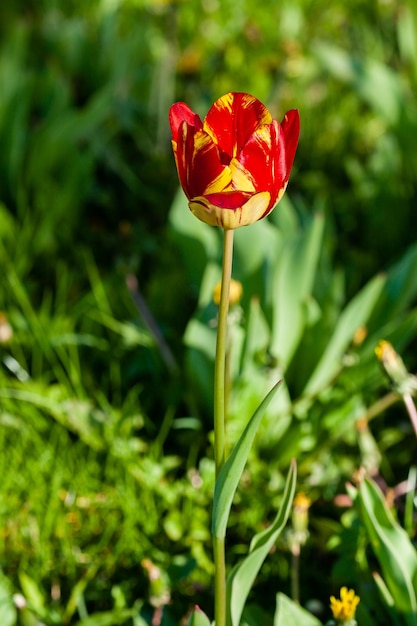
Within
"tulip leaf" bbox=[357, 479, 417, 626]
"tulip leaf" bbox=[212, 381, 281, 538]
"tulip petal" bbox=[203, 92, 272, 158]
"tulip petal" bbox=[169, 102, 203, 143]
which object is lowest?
"tulip leaf" bbox=[357, 479, 417, 626]

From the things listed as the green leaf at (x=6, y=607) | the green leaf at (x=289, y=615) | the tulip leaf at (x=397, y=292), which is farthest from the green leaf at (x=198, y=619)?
the tulip leaf at (x=397, y=292)

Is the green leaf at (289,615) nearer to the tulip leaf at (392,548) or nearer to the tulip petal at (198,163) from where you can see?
the tulip leaf at (392,548)

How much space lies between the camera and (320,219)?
1483 millimetres

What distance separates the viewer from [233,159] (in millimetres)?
835

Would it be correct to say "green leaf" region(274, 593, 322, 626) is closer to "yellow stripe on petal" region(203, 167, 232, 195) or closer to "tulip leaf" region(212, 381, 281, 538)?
"tulip leaf" region(212, 381, 281, 538)

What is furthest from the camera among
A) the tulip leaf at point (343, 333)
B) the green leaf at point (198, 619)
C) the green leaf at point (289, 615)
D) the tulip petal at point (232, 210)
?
the tulip leaf at point (343, 333)

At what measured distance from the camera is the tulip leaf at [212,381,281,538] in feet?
2.80

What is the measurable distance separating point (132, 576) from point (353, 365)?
50 centimetres

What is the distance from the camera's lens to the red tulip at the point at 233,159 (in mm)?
821

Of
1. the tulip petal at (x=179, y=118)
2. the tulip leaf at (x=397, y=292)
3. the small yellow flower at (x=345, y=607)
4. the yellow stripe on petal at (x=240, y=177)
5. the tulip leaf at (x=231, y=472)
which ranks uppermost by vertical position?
the tulip petal at (x=179, y=118)

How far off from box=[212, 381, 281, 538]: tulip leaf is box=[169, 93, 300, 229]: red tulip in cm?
18

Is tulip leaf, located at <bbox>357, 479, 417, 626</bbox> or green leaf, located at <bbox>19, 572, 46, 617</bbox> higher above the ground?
tulip leaf, located at <bbox>357, 479, 417, 626</bbox>

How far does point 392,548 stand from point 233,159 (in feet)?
1.80

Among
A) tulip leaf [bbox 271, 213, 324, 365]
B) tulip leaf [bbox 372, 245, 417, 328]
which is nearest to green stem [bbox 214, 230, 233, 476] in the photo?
tulip leaf [bbox 271, 213, 324, 365]
